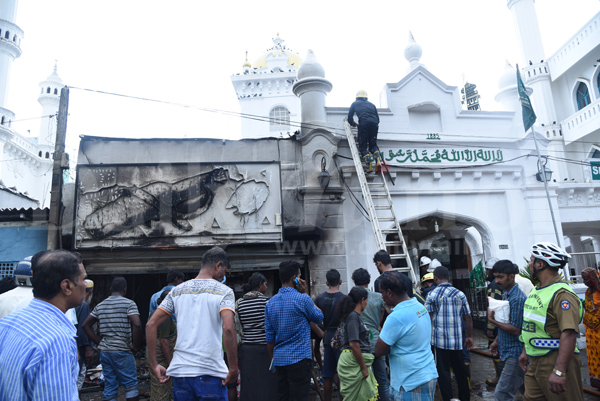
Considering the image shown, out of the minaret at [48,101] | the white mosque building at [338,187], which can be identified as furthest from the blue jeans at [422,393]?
the minaret at [48,101]

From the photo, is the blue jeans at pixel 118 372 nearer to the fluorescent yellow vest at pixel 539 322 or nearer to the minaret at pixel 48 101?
the fluorescent yellow vest at pixel 539 322

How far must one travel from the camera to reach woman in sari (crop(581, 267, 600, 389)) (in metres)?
5.83

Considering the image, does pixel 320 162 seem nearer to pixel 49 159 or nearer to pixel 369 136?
pixel 369 136

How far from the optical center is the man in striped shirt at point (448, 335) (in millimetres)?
4941

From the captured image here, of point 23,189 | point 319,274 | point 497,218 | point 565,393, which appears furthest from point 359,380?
point 23,189

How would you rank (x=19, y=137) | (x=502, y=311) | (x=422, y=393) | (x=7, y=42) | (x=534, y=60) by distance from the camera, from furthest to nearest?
(x=19, y=137) < (x=7, y=42) < (x=534, y=60) < (x=502, y=311) < (x=422, y=393)

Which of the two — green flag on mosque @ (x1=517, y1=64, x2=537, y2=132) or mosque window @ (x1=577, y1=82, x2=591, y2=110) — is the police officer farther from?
mosque window @ (x1=577, y1=82, x2=591, y2=110)

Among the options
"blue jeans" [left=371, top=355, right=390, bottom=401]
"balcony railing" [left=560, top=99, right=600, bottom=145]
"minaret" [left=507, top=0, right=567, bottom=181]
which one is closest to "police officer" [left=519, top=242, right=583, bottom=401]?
"blue jeans" [left=371, top=355, right=390, bottom=401]

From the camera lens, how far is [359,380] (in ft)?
13.7

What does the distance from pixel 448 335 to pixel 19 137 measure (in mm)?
39559

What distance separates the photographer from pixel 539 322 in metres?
3.42

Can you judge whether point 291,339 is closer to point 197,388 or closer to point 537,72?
point 197,388

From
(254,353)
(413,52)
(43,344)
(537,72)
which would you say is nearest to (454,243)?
(413,52)

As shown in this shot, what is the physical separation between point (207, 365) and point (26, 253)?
765 cm
